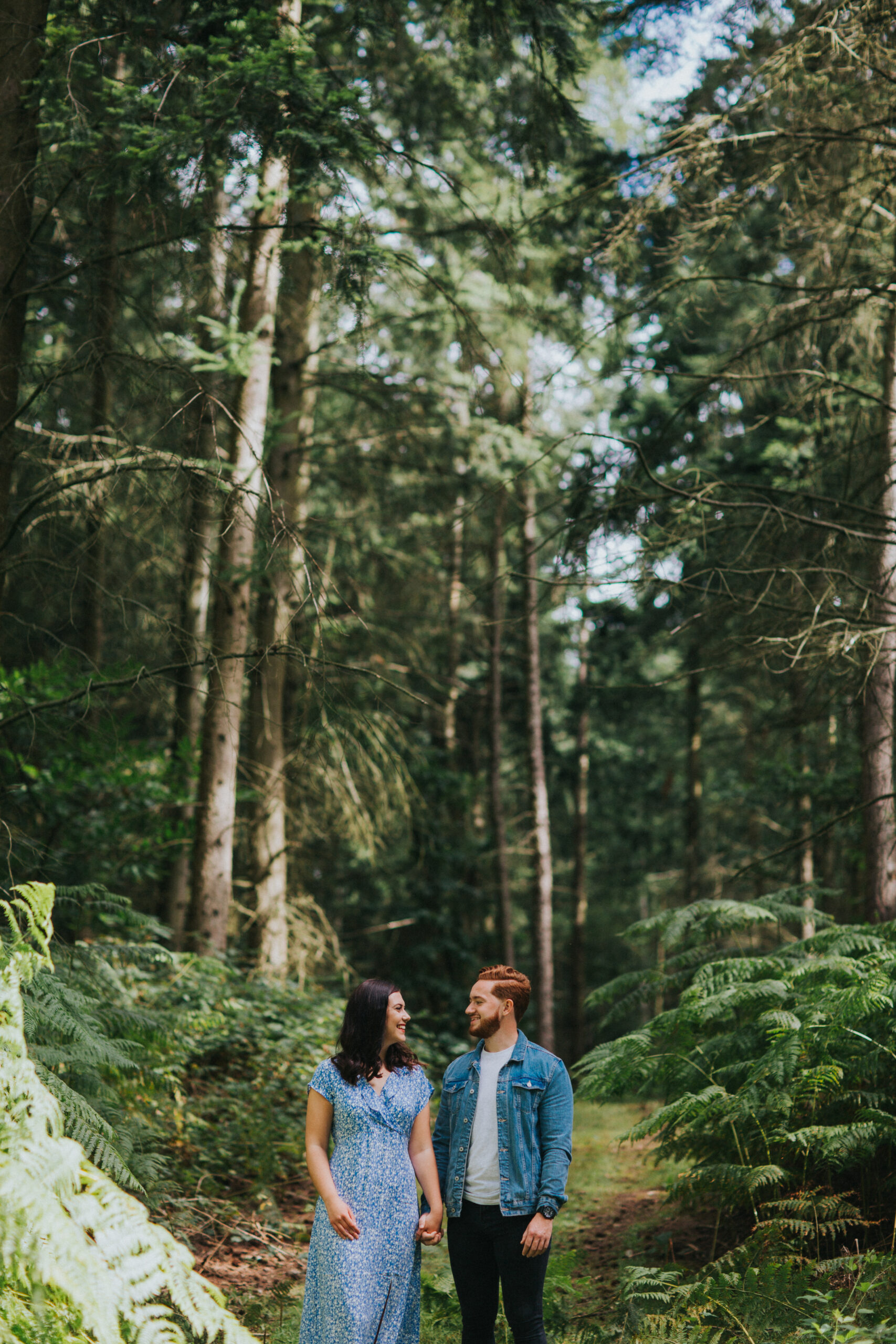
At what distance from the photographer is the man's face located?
12.4 feet

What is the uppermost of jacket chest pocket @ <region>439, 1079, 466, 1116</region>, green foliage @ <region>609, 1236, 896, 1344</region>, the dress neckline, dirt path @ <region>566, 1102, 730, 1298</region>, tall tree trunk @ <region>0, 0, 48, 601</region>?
tall tree trunk @ <region>0, 0, 48, 601</region>

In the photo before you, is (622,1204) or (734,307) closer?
(622,1204)

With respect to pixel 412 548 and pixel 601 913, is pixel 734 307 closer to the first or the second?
pixel 412 548

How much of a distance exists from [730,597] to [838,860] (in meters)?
18.2

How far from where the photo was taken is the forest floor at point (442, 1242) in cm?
509

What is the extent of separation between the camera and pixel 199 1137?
646 centimetres

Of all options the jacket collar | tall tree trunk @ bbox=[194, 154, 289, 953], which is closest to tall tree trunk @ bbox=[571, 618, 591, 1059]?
tall tree trunk @ bbox=[194, 154, 289, 953]

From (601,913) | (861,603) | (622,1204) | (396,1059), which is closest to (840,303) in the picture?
(861,603)

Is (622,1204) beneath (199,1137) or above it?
beneath

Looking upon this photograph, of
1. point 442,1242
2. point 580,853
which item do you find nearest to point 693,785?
point 580,853

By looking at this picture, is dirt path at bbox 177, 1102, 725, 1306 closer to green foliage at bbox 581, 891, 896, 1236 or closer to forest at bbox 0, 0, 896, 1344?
forest at bbox 0, 0, 896, 1344

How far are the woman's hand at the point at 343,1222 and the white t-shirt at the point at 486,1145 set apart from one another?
0.52 metres

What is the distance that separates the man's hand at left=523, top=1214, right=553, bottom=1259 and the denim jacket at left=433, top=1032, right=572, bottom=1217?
2.0 inches

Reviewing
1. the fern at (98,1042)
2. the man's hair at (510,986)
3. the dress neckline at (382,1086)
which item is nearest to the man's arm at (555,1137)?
the man's hair at (510,986)
